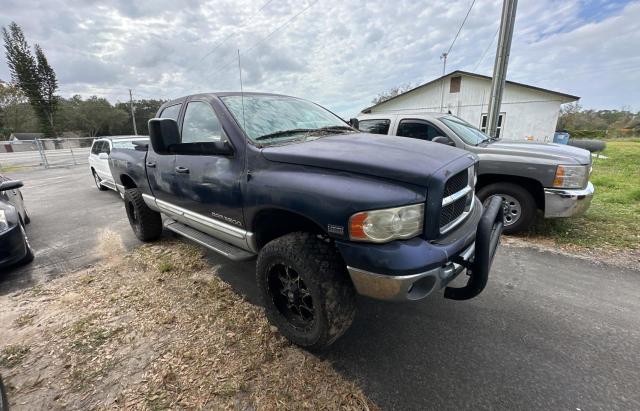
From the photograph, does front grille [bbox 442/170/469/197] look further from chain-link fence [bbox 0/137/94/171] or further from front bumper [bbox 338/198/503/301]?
chain-link fence [bbox 0/137/94/171]

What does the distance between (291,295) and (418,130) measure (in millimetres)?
3798

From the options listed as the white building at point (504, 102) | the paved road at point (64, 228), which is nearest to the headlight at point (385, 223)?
the paved road at point (64, 228)

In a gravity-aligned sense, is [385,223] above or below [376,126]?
below

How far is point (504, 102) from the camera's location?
18.5 meters

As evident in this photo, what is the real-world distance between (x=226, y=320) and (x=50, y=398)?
1153mm

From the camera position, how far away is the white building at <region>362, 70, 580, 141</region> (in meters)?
17.5

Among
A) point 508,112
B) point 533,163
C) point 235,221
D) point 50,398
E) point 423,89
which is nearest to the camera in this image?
point 50,398

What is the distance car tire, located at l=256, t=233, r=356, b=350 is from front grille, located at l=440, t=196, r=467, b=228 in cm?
73

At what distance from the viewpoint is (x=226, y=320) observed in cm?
258

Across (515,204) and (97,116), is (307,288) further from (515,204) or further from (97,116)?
(97,116)

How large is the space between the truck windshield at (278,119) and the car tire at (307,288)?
0.94 metres

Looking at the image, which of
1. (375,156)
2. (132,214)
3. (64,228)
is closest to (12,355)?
(132,214)

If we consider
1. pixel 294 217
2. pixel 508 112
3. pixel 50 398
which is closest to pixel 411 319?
pixel 294 217

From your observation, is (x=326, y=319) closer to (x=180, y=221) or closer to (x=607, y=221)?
(x=180, y=221)
